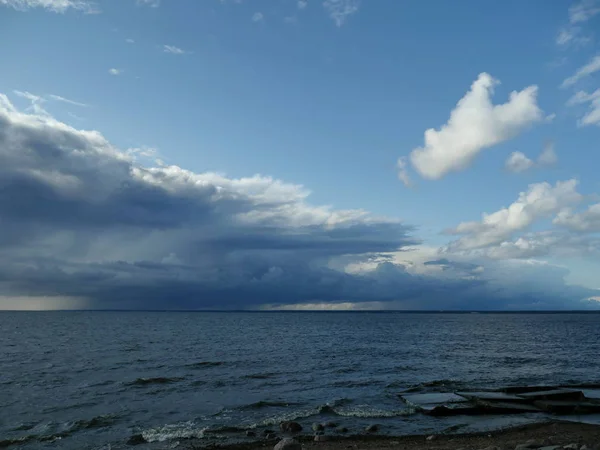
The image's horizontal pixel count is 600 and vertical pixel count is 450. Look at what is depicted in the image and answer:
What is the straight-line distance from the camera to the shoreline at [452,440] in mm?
20766

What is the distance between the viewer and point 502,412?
27656 mm

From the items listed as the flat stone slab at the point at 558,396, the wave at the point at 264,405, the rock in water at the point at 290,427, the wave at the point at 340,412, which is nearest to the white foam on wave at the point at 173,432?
the wave at the point at 340,412

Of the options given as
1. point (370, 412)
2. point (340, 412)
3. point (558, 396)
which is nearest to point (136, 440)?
point (340, 412)

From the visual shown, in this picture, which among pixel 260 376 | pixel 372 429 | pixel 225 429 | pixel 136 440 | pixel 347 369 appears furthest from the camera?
pixel 347 369

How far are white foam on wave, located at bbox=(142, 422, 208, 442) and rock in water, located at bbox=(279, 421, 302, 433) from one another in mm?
4398

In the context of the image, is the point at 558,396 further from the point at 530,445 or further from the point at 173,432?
the point at 173,432

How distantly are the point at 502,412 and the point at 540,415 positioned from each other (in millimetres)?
2156

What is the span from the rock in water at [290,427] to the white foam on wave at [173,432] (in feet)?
14.4

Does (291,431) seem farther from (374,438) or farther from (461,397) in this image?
(461,397)

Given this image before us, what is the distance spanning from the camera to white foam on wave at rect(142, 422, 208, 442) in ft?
76.5

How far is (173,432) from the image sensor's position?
79.5 feet

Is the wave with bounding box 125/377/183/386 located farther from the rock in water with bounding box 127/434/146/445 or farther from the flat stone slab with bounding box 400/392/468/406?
the flat stone slab with bounding box 400/392/468/406

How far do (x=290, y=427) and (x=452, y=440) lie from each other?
8.54 meters

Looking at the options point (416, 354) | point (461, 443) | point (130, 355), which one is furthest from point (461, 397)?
point (130, 355)
